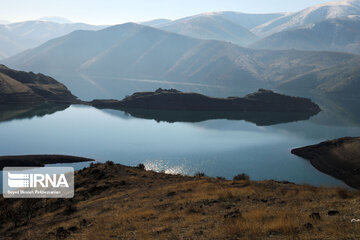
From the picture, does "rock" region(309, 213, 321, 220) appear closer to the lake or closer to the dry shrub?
the dry shrub

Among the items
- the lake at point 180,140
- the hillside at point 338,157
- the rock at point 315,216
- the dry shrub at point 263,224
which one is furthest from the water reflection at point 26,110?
the rock at point 315,216

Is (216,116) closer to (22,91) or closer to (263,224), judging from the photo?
(22,91)

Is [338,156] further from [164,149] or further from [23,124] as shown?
[23,124]

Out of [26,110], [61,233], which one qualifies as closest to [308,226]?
[61,233]

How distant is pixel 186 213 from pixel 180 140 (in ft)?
269

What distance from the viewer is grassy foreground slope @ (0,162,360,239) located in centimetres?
1468

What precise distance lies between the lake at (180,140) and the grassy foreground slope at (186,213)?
25.6m

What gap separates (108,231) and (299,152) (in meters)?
77.6

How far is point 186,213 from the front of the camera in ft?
65.1

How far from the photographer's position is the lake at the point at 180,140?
7144 centimetres

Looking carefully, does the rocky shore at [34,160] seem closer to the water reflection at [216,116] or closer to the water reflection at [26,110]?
the water reflection at [26,110]

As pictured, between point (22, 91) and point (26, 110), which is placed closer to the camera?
point (26, 110)

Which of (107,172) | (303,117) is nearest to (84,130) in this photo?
(107,172)

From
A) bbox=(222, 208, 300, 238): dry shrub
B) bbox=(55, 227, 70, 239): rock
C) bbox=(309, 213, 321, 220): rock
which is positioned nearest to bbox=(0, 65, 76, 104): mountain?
bbox=(55, 227, 70, 239): rock
